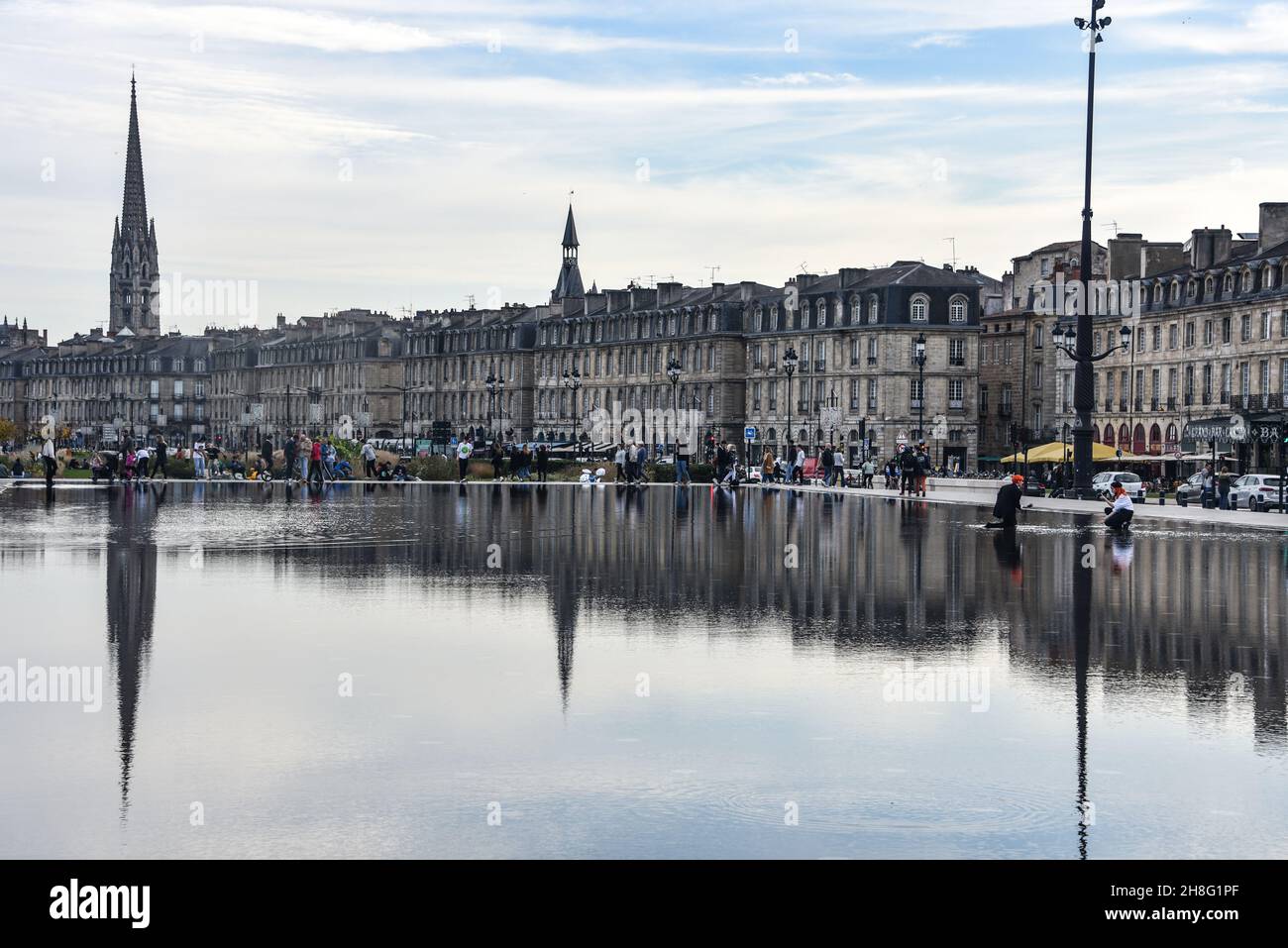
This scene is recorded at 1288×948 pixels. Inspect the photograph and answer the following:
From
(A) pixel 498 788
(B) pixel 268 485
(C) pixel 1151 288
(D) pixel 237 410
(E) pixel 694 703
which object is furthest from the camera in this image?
(D) pixel 237 410

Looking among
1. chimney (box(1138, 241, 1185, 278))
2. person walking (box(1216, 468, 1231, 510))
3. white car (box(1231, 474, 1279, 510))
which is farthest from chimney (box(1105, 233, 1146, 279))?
person walking (box(1216, 468, 1231, 510))

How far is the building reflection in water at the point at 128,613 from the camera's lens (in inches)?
390

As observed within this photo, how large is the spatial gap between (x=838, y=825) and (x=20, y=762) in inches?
168

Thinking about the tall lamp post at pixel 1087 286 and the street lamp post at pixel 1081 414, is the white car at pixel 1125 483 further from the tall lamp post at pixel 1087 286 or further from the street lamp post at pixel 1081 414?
the tall lamp post at pixel 1087 286

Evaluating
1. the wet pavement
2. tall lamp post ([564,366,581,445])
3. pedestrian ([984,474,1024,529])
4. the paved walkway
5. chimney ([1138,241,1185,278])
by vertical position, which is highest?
chimney ([1138,241,1185,278])

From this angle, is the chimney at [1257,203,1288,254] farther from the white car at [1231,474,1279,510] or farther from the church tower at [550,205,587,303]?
the church tower at [550,205,587,303]

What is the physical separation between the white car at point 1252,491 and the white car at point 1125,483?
130 inches

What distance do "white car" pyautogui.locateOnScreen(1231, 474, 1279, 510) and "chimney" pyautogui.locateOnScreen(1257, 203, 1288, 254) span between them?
2997cm

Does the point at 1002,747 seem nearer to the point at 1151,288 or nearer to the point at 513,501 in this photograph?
the point at 513,501

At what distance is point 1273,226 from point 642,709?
3019 inches

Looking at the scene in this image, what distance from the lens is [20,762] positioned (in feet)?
29.4

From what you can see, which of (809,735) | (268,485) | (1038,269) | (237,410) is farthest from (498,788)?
(237,410)

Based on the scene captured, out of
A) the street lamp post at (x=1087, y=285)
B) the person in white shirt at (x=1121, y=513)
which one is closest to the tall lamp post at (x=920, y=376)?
the street lamp post at (x=1087, y=285)

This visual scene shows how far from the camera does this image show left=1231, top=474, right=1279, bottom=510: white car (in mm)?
49781
